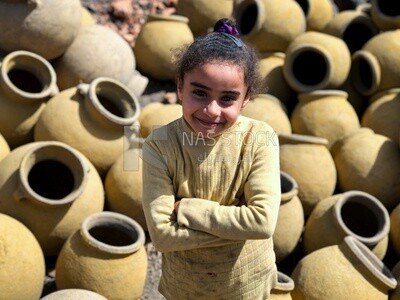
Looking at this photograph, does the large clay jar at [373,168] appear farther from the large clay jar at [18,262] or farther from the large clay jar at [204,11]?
the large clay jar at [18,262]

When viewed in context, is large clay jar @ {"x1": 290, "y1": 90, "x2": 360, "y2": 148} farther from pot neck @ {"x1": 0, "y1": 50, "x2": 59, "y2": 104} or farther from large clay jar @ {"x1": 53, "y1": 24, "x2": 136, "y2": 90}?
pot neck @ {"x1": 0, "y1": 50, "x2": 59, "y2": 104}

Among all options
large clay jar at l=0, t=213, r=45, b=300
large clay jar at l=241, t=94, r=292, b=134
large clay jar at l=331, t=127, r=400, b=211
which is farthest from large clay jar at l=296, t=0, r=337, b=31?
large clay jar at l=0, t=213, r=45, b=300

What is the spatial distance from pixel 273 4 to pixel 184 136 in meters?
4.75

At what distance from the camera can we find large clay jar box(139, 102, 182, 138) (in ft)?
16.4

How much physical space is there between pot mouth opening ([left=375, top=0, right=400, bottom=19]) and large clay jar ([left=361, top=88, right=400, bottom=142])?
4.30 feet

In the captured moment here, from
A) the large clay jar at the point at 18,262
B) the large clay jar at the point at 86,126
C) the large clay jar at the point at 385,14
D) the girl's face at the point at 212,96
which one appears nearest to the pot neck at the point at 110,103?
the large clay jar at the point at 86,126

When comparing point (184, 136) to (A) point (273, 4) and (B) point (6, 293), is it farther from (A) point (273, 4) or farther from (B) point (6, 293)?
(A) point (273, 4)

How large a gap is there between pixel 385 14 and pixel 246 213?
5.33 meters

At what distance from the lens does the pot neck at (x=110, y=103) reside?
4656 mm

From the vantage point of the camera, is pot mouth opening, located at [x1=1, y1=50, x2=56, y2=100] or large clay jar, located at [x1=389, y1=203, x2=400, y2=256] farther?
pot mouth opening, located at [x1=1, y1=50, x2=56, y2=100]

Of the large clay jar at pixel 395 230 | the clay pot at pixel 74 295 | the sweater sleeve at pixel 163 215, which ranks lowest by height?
the large clay jar at pixel 395 230

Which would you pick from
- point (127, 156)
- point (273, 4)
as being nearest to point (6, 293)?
point (127, 156)

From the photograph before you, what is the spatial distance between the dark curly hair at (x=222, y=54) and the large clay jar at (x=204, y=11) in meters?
4.82

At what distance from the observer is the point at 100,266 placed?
12.1 feet
